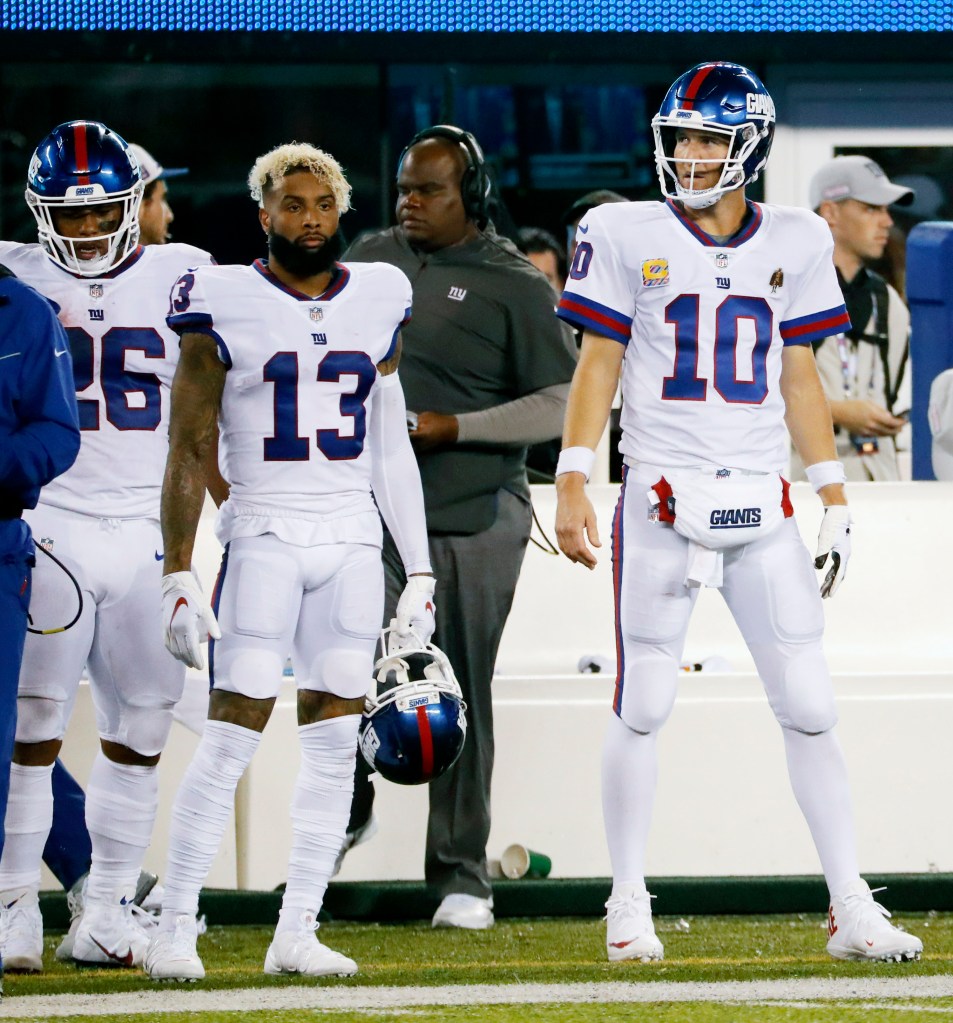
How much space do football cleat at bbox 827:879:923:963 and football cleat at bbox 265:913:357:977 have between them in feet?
2.70

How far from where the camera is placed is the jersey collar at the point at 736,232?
3.76 metres

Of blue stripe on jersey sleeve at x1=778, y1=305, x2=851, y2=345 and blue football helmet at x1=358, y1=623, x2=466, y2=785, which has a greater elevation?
blue stripe on jersey sleeve at x1=778, y1=305, x2=851, y2=345

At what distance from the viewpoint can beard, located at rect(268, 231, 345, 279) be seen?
3.69 meters

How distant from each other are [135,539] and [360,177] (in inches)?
117

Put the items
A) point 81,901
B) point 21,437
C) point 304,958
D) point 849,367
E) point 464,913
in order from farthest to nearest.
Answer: point 849,367 < point 464,913 < point 81,901 < point 304,958 < point 21,437

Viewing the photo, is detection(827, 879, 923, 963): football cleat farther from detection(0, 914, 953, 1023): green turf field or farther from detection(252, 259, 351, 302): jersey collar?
detection(252, 259, 351, 302): jersey collar

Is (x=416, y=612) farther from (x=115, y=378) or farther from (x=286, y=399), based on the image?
(x=115, y=378)

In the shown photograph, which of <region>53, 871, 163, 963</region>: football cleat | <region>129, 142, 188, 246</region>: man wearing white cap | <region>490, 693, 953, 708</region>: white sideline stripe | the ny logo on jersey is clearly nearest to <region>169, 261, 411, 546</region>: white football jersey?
the ny logo on jersey

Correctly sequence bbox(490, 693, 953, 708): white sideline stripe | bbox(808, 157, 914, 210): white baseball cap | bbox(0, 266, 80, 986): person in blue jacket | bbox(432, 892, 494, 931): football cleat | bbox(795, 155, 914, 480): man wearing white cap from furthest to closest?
bbox(808, 157, 914, 210): white baseball cap < bbox(795, 155, 914, 480): man wearing white cap < bbox(490, 693, 953, 708): white sideline stripe < bbox(432, 892, 494, 931): football cleat < bbox(0, 266, 80, 986): person in blue jacket

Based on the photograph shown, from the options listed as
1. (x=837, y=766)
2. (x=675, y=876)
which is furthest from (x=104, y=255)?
(x=675, y=876)

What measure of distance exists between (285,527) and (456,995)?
838 millimetres

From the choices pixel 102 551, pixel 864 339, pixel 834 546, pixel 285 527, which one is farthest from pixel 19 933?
pixel 864 339

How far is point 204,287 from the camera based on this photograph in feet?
11.9

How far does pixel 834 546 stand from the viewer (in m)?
3.77
